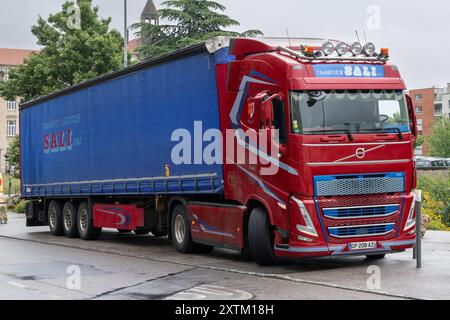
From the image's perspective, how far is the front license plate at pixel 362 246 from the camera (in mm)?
12749

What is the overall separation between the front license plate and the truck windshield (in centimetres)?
178

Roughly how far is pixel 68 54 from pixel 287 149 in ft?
95.6

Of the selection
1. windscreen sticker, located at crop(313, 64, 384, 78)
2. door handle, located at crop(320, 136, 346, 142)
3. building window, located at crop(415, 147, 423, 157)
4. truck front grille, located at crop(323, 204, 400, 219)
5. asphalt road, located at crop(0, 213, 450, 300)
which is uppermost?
building window, located at crop(415, 147, 423, 157)

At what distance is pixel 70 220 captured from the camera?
22344 millimetres

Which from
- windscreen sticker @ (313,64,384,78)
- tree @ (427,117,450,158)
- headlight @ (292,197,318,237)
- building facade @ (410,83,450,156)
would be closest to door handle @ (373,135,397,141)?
windscreen sticker @ (313,64,384,78)

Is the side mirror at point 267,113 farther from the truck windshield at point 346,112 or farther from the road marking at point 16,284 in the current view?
the road marking at point 16,284

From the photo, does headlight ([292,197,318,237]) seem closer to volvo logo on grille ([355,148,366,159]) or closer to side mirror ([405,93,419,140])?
volvo logo on grille ([355,148,366,159])

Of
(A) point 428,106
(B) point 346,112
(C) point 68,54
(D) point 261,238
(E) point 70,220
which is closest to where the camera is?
(B) point 346,112

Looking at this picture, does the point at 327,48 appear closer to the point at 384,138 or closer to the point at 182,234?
the point at 384,138

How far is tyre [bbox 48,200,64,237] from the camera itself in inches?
910

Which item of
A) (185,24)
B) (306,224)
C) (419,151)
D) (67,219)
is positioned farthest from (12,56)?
(306,224)
